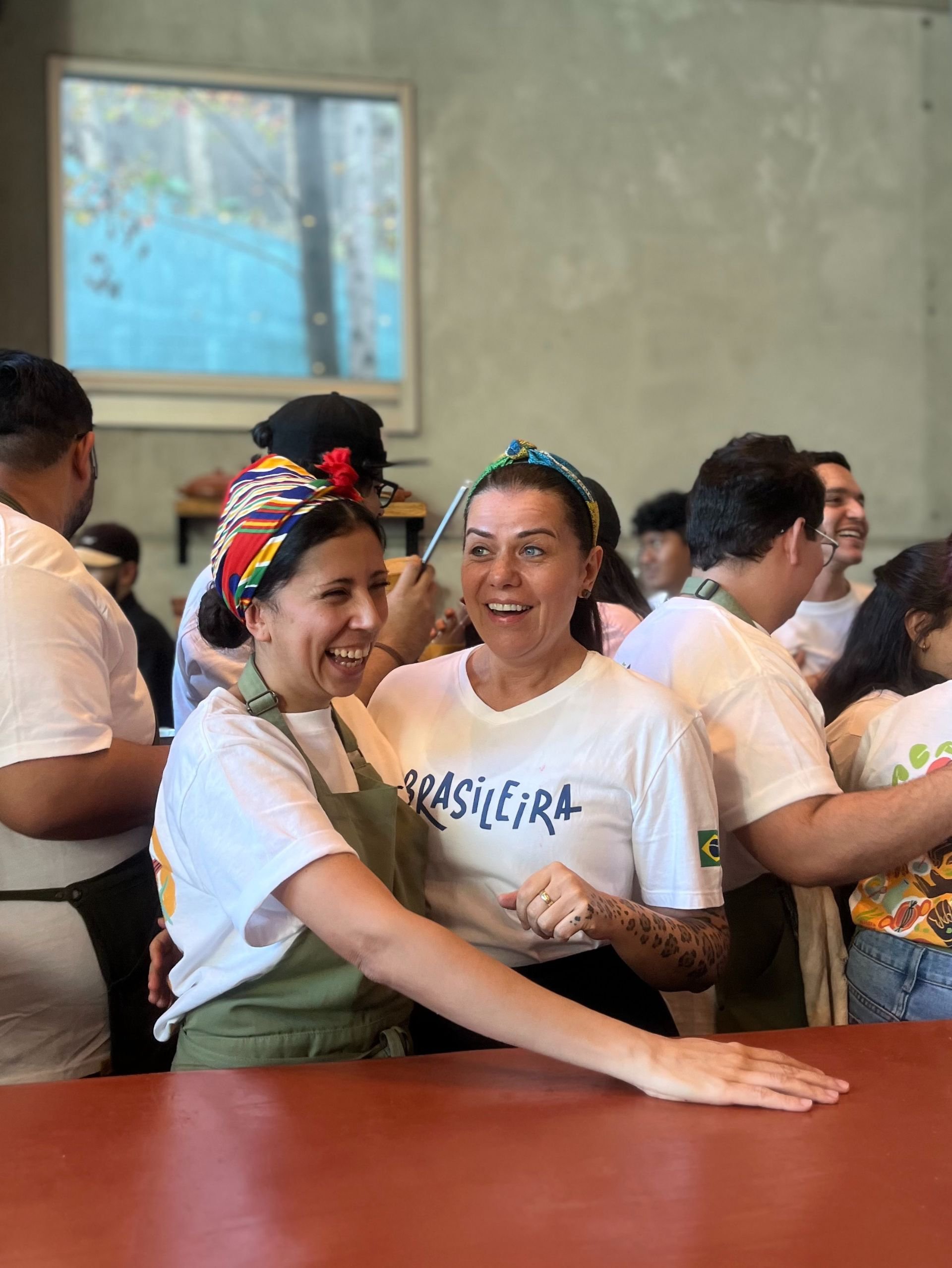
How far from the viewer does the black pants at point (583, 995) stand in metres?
1.83

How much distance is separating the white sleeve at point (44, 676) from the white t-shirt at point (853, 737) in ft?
4.29

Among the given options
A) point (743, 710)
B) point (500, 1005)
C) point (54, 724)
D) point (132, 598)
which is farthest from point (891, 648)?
point (132, 598)

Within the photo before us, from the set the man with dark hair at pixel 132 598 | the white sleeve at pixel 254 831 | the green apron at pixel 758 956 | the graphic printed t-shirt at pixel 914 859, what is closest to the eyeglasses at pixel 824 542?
the green apron at pixel 758 956

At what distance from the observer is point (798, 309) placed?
7148 mm

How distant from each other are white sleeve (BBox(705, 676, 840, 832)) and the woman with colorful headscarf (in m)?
0.52

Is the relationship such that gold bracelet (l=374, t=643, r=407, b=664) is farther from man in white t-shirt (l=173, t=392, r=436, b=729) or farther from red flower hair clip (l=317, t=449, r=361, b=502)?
red flower hair clip (l=317, t=449, r=361, b=502)

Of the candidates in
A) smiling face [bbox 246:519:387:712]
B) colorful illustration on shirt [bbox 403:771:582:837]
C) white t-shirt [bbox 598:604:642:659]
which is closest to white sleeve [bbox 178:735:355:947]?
smiling face [bbox 246:519:387:712]

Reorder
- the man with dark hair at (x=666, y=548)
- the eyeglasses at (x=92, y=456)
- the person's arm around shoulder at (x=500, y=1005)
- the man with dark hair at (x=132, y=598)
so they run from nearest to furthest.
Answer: the person's arm around shoulder at (x=500, y=1005), the eyeglasses at (x=92, y=456), the man with dark hair at (x=132, y=598), the man with dark hair at (x=666, y=548)

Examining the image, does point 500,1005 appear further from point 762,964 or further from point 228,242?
point 228,242

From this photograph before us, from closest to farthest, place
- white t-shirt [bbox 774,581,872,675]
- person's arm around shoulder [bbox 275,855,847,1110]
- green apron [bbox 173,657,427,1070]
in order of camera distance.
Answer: person's arm around shoulder [bbox 275,855,847,1110]
green apron [bbox 173,657,427,1070]
white t-shirt [bbox 774,581,872,675]

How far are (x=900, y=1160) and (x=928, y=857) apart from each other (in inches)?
33.1

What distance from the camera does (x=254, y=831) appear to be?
149 cm

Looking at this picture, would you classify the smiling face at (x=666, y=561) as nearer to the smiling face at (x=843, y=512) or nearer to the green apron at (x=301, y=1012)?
the smiling face at (x=843, y=512)

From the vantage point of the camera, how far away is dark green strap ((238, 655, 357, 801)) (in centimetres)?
166
